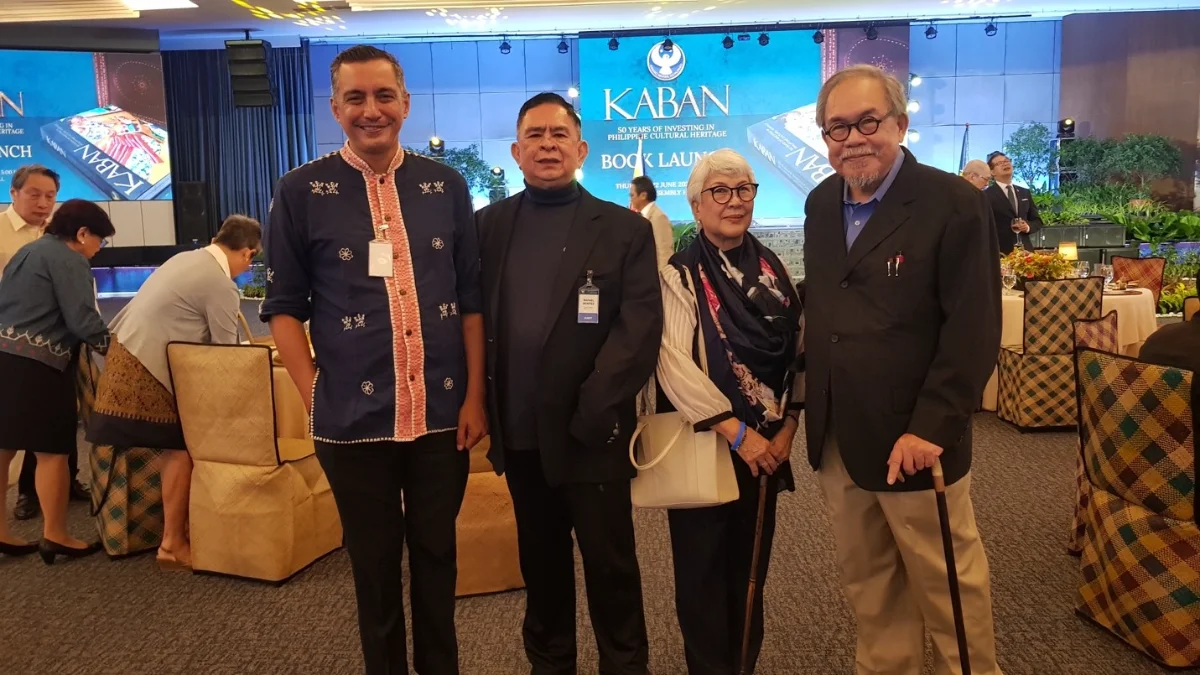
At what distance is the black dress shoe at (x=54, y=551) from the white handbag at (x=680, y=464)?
2.69 m

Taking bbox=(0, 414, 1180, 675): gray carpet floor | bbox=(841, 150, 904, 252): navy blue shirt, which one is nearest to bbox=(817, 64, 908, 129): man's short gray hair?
bbox=(841, 150, 904, 252): navy blue shirt

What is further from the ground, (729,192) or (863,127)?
(863,127)

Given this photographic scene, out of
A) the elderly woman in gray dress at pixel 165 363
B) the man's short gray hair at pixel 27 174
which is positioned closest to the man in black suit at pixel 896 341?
the elderly woman in gray dress at pixel 165 363

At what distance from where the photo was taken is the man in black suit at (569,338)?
6.33ft

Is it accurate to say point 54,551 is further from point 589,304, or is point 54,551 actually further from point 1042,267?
point 1042,267

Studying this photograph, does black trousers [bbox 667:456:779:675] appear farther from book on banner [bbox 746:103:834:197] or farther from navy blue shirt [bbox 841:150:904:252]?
book on banner [bbox 746:103:834:197]

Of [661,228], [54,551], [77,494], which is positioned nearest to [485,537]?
[54,551]

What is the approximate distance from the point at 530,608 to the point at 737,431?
2.62 ft

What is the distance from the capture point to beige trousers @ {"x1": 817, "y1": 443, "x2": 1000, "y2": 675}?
1.85 metres

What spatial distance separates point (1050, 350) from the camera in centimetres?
485

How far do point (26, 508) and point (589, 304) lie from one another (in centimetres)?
363

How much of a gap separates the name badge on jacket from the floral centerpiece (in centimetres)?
394

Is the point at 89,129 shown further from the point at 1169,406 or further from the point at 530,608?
the point at 1169,406

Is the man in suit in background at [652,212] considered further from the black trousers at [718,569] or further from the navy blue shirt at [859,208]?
the navy blue shirt at [859,208]
